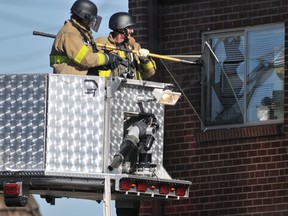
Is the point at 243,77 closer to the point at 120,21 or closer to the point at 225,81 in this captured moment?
the point at 225,81

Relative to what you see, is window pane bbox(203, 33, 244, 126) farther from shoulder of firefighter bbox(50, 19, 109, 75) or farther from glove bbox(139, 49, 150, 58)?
shoulder of firefighter bbox(50, 19, 109, 75)

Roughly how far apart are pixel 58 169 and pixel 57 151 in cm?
20

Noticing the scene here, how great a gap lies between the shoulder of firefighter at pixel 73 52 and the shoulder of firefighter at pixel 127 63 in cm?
40

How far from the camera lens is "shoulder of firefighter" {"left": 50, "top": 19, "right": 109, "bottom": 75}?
19.3 m

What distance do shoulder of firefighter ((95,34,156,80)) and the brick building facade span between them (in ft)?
6.20

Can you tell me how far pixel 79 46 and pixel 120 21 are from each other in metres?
1.19

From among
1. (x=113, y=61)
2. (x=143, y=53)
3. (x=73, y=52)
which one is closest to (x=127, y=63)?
(x=143, y=53)

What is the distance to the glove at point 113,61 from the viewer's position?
1962 cm

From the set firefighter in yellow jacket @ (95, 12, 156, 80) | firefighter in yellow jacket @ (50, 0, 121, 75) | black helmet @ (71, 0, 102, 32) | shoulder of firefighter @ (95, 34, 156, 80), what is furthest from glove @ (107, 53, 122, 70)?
black helmet @ (71, 0, 102, 32)

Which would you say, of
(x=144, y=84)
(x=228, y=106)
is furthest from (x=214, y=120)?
(x=144, y=84)

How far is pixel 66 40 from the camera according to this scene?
63.6 feet

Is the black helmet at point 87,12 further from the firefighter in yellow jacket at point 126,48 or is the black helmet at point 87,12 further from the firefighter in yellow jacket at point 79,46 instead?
the firefighter in yellow jacket at point 126,48

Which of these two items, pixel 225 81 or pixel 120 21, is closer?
pixel 120 21

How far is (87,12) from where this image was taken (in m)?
19.7
